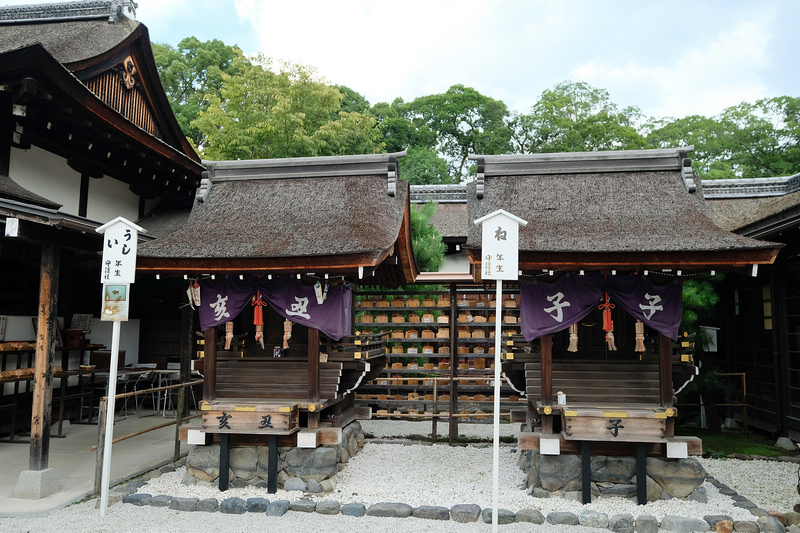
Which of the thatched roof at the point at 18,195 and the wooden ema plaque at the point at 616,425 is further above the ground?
the thatched roof at the point at 18,195

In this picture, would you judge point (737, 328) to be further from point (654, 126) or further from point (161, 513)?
point (654, 126)

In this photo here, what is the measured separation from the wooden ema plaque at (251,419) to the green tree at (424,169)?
68.7 feet

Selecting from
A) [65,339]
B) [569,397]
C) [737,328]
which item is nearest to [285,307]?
[569,397]

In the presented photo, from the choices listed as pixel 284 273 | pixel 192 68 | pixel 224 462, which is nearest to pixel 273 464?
pixel 224 462

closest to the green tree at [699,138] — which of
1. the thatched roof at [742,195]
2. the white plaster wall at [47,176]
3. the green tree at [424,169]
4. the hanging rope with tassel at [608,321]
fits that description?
the green tree at [424,169]

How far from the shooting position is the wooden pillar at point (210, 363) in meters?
8.60

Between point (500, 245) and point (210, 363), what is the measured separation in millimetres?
4949

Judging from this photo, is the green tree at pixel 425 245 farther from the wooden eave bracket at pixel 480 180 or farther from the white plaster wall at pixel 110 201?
the white plaster wall at pixel 110 201

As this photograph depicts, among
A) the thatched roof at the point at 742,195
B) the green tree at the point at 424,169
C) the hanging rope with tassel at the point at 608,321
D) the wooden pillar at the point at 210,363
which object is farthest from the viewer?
the green tree at the point at 424,169

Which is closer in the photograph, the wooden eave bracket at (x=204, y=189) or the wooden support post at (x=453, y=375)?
the wooden eave bracket at (x=204, y=189)

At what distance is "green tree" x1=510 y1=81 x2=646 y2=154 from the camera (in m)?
29.7

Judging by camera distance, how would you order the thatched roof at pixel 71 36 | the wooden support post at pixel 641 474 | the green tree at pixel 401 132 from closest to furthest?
1. the wooden support post at pixel 641 474
2. the thatched roof at pixel 71 36
3. the green tree at pixel 401 132

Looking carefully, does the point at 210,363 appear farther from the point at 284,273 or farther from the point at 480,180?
the point at 480,180

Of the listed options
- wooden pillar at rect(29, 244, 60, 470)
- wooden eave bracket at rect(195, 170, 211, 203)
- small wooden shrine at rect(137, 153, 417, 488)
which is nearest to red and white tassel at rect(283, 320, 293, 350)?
small wooden shrine at rect(137, 153, 417, 488)
